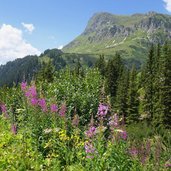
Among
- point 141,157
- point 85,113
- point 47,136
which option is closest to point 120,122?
point 141,157

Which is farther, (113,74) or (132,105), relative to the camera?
(113,74)

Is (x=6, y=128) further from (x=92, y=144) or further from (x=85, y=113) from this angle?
(x=92, y=144)

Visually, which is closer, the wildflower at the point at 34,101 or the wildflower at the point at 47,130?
the wildflower at the point at 47,130

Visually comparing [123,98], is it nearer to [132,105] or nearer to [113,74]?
[132,105]

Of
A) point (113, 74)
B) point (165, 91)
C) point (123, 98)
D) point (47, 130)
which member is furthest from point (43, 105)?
point (113, 74)

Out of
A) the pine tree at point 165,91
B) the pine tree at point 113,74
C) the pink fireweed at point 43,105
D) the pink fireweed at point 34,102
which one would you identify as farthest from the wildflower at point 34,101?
the pine tree at point 113,74

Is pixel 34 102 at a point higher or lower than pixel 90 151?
higher

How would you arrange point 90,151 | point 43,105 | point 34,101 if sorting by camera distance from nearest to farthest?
point 90,151 < point 43,105 < point 34,101

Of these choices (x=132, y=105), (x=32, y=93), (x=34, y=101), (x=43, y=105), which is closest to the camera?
(x=43, y=105)

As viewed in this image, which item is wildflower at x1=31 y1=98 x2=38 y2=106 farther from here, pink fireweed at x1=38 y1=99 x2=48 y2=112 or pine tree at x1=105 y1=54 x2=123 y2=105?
pine tree at x1=105 y1=54 x2=123 y2=105

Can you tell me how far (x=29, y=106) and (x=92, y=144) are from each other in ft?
11.3

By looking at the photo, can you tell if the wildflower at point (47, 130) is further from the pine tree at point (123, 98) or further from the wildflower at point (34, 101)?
the pine tree at point (123, 98)

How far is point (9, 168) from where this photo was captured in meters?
8.57

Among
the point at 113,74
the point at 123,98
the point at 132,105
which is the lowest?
the point at 132,105
